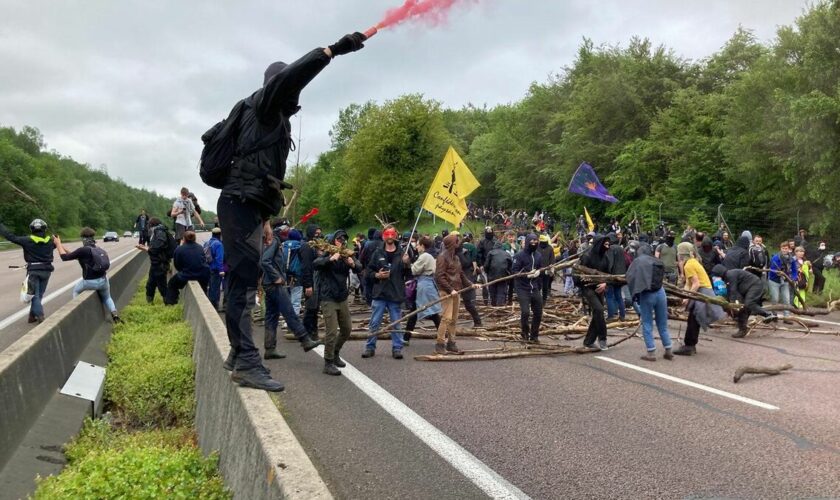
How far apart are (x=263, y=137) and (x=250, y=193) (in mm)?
386

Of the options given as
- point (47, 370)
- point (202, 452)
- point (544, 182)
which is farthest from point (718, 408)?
point (544, 182)

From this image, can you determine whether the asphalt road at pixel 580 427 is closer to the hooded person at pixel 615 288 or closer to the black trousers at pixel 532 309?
the black trousers at pixel 532 309

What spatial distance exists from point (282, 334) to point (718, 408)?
767cm

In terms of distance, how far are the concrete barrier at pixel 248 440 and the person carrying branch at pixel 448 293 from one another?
4598mm

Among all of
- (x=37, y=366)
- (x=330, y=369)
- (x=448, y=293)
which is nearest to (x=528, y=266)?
(x=448, y=293)

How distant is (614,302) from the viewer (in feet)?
44.1

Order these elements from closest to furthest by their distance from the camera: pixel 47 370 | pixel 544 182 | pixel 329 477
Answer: pixel 329 477
pixel 47 370
pixel 544 182

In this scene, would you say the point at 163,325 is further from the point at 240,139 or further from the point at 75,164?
the point at 75,164

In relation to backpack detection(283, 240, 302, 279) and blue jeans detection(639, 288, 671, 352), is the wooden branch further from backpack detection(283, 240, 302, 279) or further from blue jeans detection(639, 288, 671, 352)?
backpack detection(283, 240, 302, 279)

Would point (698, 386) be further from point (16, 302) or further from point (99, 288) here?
point (16, 302)

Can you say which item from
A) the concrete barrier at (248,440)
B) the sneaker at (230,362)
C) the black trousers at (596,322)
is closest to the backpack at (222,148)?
the sneaker at (230,362)

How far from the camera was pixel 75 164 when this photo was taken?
153250 mm

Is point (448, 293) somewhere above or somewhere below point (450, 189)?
below

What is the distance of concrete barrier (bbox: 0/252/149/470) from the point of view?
4.42 meters
